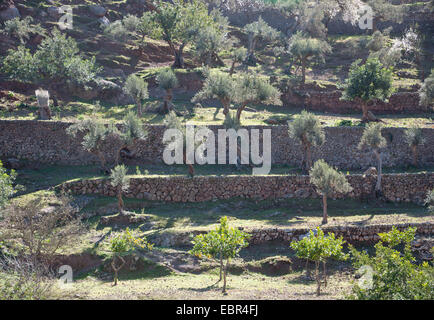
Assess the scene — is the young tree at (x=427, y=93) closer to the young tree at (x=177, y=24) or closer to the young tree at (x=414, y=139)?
the young tree at (x=414, y=139)

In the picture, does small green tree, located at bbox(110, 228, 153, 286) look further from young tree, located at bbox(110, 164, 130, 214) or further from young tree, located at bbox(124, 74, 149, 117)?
young tree, located at bbox(124, 74, 149, 117)

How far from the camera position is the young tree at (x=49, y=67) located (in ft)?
137

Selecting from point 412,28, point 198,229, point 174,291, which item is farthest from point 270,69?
point 174,291

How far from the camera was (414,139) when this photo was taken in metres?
35.2

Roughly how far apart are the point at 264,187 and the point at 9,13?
44.1 meters

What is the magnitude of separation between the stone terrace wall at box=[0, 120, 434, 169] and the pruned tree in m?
9.83

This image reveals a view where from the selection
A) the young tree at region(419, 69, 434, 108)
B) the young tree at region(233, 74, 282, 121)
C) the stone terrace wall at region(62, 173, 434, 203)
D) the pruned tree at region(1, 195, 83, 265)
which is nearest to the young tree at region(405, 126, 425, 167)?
the stone terrace wall at region(62, 173, 434, 203)

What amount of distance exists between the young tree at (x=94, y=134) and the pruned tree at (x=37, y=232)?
260 inches

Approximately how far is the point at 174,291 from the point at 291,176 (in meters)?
15.7

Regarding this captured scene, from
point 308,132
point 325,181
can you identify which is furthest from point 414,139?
point 325,181

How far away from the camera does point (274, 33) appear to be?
208ft

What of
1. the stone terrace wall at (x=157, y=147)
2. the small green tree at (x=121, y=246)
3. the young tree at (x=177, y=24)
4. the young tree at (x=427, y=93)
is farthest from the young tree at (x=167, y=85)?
the young tree at (x=427, y=93)

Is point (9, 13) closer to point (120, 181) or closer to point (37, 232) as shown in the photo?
point (120, 181)

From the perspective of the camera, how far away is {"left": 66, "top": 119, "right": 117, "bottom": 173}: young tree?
31.2 meters
